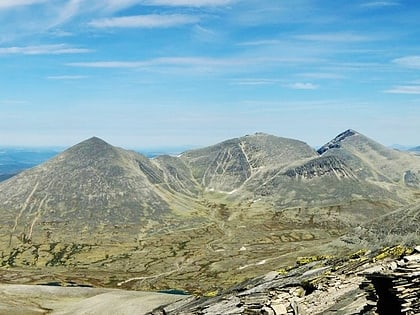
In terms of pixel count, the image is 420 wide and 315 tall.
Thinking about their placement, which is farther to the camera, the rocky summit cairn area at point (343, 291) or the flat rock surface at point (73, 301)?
the flat rock surface at point (73, 301)

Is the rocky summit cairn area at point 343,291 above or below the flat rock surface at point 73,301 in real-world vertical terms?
above

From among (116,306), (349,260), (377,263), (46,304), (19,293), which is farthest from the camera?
(19,293)

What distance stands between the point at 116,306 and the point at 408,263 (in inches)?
3483

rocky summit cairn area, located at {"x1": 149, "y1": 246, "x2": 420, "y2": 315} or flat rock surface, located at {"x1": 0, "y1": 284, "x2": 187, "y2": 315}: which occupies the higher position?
rocky summit cairn area, located at {"x1": 149, "y1": 246, "x2": 420, "y2": 315}

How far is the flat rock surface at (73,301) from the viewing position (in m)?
106

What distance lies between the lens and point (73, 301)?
138m

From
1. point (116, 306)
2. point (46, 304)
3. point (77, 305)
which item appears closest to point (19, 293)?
point (46, 304)

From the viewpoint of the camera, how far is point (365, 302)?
114ft

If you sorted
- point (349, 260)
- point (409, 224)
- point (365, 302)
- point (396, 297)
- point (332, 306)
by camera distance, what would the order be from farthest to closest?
point (409, 224) < point (349, 260) < point (332, 306) < point (365, 302) < point (396, 297)

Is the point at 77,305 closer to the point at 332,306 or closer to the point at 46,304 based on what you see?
the point at 46,304

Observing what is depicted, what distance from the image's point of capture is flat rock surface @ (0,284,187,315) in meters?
106

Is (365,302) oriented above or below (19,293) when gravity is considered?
above

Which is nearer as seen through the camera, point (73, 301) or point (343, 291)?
point (343, 291)

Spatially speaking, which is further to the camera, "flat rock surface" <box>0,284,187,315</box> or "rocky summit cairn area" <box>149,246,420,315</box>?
"flat rock surface" <box>0,284,187,315</box>
